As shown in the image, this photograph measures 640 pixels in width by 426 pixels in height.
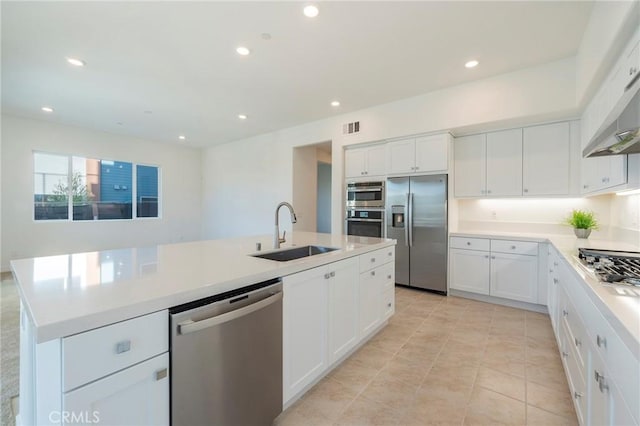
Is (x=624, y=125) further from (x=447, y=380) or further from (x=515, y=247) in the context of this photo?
(x=515, y=247)

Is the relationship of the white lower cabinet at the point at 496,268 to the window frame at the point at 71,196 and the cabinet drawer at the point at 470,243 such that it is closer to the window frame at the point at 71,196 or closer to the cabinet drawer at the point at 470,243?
the cabinet drawer at the point at 470,243

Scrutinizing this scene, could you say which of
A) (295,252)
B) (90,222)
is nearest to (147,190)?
(90,222)

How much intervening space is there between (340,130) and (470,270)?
3015 millimetres

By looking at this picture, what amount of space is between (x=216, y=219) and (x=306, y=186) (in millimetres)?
2993

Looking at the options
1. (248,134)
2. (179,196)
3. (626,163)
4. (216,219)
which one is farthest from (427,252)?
(179,196)

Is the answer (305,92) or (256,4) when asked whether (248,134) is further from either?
(256,4)

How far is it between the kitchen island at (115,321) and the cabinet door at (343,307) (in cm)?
3

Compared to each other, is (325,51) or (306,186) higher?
(325,51)

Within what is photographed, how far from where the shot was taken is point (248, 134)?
6.19m

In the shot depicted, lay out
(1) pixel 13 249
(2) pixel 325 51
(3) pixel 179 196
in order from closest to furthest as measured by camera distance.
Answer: (2) pixel 325 51, (1) pixel 13 249, (3) pixel 179 196

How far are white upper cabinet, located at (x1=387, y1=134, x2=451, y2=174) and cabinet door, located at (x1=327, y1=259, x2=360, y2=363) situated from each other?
2.36m

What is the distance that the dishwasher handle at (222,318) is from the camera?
1035mm

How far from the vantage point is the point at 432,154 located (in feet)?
12.6

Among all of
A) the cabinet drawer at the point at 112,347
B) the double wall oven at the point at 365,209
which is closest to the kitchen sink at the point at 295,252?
the cabinet drawer at the point at 112,347
